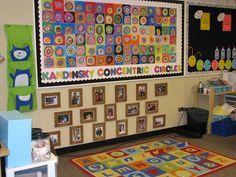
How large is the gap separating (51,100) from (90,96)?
20.7 inches

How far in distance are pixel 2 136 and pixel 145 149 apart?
2363 mm

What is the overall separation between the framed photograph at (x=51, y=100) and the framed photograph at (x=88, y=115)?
1.15 feet

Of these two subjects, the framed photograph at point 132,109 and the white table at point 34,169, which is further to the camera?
the framed photograph at point 132,109

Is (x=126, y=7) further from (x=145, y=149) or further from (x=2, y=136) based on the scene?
(x=2, y=136)

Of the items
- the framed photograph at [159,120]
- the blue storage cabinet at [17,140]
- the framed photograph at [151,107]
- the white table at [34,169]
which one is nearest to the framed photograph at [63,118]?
the framed photograph at [151,107]

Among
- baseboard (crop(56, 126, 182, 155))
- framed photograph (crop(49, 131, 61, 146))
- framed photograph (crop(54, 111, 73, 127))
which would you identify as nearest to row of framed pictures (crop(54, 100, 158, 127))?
framed photograph (crop(54, 111, 73, 127))

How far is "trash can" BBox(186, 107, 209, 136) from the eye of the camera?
4602mm

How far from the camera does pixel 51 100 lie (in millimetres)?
3754

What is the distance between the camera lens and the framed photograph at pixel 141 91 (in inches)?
174

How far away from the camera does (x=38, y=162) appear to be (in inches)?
80.0

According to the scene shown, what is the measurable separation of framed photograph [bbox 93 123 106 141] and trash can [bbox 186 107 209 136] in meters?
1.39

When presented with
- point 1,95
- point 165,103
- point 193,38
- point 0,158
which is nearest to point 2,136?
point 0,158

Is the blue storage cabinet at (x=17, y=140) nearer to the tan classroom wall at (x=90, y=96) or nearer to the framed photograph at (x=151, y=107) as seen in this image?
the tan classroom wall at (x=90, y=96)

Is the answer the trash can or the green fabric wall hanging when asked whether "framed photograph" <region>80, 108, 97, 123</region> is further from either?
the trash can
